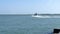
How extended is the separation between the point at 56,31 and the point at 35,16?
82.1ft

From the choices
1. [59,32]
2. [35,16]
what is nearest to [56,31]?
[59,32]

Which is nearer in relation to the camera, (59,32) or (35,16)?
(59,32)

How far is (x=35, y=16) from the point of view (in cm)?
3288

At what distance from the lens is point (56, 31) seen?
7.87 meters

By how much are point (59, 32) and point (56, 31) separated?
9.0 inches

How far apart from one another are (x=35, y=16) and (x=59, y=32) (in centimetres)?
2519

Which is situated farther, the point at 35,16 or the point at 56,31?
the point at 35,16

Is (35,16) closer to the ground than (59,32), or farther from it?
closer to the ground

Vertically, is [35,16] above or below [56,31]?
below

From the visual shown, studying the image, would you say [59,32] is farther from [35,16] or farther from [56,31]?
[35,16]

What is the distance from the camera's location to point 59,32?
25.3 ft
